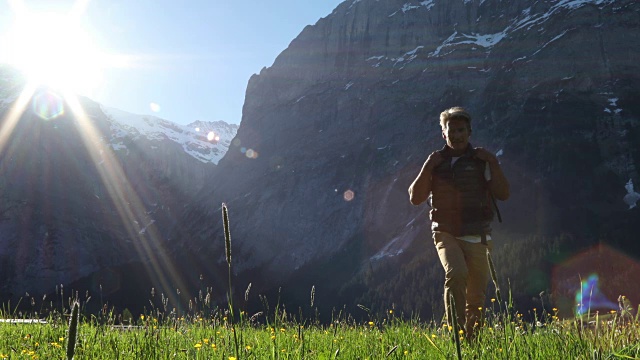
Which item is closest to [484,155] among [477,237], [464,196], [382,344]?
[464,196]

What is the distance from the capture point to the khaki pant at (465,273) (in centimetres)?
602

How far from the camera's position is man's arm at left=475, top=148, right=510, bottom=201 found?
6375 mm

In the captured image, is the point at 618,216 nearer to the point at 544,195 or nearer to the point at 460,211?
the point at 544,195

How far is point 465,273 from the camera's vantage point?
603 centimetres

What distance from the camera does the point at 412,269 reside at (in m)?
170

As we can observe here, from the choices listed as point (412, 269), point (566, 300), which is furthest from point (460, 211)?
point (412, 269)

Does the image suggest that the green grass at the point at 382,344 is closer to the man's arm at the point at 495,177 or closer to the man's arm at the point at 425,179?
the man's arm at the point at 425,179

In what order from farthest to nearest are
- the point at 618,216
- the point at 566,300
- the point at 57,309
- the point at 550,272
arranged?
1. the point at 618,216
2. the point at 550,272
3. the point at 566,300
4. the point at 57,309

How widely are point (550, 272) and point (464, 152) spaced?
511 feet

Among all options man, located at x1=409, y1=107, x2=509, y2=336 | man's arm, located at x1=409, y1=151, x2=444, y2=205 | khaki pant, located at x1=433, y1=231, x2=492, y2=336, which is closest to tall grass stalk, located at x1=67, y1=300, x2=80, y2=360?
khaki pant, located at x1=433, y1=231, x2=492, y2=336

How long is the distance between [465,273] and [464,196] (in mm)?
1043

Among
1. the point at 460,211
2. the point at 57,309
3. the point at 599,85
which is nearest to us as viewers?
the point at 460,211

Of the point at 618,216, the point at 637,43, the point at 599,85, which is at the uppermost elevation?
the point at 637,43

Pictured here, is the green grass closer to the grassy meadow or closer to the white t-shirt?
the grassy meadow
